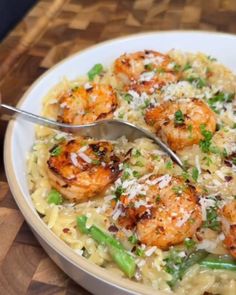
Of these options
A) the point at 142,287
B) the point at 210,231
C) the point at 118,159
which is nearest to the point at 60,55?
the point at 118,159

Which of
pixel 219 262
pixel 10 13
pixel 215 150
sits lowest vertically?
pixel 10 13

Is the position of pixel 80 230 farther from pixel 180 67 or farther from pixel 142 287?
pixel 180 67

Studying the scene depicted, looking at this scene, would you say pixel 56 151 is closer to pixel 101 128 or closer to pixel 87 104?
pixel 101 128

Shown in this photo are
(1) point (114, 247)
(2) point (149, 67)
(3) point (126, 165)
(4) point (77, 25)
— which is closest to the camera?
(1) point (114, 247)

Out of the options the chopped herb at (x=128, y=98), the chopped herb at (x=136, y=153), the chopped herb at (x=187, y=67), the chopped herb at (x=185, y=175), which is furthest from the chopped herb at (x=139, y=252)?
the chopped herb at (x=187, y=67)

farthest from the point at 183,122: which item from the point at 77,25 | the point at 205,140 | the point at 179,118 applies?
the point at 77,25

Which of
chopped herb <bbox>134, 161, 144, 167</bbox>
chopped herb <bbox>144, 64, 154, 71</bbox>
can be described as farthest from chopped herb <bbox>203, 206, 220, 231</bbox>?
chopped herb <bbox>144, 64, 154, 71</bbox>
